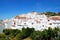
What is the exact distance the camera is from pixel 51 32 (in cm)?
1739

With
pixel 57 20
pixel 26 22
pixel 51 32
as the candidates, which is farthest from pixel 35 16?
pixel 51 32

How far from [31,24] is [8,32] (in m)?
5.48

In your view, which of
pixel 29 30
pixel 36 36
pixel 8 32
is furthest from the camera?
pixel 8 32

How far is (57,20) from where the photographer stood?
86.0ft

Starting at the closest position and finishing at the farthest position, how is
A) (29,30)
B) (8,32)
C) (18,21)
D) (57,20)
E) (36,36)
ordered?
(36,36)
(29,30)
(8,32)
(57,20)
(18,21)

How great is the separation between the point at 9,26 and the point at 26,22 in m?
3.56

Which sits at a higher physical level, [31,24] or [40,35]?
[31,24]

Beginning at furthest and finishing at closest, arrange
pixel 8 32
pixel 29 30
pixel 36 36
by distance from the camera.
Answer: pixel 8 32, pixel 29 30, pixel 36 36

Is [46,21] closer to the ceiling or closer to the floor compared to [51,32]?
closer to the ceiling

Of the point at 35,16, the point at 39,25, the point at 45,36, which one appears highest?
the point at 35,16

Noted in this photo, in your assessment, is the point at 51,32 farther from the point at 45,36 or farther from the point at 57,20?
the point at 57,20

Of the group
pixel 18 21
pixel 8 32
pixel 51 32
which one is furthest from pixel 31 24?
pixel 51 32

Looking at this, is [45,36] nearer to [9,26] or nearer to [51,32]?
[51,32]

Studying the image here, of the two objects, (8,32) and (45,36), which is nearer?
(45,36)
